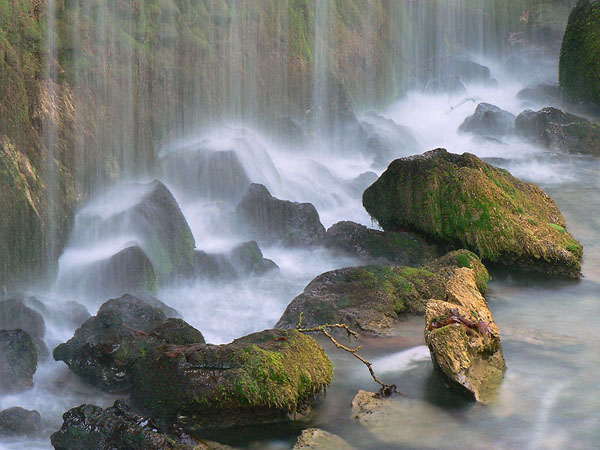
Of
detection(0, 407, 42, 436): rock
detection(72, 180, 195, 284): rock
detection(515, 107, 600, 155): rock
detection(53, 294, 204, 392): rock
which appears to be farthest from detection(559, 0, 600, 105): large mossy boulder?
detection(0, 407, 42, 436): rock

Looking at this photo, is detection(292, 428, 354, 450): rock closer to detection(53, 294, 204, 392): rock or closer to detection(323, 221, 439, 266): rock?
detection(53, 294, 204, 392): rock

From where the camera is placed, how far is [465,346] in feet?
24.8

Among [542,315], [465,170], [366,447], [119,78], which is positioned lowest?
[366,447]

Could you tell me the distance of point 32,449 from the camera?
279 inches

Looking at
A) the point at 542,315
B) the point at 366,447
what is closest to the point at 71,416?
the point at 366,447

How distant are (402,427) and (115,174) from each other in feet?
28.1

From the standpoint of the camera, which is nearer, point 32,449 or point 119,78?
point 32,449

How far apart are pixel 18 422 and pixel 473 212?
21.6 feet

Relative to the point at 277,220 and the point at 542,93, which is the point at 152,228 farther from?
the point at 542,93

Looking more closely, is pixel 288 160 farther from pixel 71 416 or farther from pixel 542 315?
pixel 71 416

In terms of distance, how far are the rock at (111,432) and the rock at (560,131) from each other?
13889mm

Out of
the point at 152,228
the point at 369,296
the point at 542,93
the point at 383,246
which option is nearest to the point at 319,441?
the point at 369,296

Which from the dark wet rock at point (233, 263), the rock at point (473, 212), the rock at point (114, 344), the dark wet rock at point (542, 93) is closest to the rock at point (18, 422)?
the rock at point (114, 344)

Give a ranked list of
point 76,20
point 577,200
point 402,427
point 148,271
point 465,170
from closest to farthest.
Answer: point 402,427, point 148,271, point 465,170, point 76,20, point 577,200
